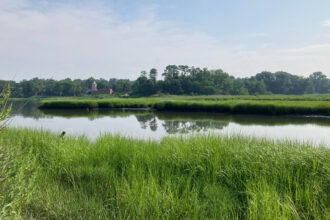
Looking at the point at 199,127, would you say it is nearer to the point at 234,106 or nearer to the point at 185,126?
the point at 185,126

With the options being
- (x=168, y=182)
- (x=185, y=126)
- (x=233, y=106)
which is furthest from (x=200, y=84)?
(x=168, y=182)

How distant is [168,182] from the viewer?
3.82 metres

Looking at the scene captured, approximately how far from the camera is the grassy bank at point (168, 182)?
10.9 feet

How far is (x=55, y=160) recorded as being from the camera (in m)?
5.75

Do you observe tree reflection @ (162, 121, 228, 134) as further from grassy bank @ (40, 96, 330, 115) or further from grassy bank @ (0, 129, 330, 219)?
grassy bank @ (40, 96, 330, 115)

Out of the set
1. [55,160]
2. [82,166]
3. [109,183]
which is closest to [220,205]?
[109,183]

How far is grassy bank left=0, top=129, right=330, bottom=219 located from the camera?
332 cm

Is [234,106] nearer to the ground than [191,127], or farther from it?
farther from it

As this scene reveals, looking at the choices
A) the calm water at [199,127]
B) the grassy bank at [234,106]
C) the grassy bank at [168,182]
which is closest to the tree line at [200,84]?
the grassy bank at [234,106]

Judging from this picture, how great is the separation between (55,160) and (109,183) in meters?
1.94

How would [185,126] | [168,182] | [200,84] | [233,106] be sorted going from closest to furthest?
[168,182]
[185,126]
[233,106]
[200,84]

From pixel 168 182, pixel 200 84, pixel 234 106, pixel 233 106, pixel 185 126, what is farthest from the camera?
pixel 200 84

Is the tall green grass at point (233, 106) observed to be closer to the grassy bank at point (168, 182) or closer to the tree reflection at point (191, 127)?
the tree reflection at point (191, 127)

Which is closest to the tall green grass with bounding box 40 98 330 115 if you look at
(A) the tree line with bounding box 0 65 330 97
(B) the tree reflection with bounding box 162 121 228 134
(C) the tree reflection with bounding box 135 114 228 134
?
(C) the tree reflection with bounding box 135 114 228 134
